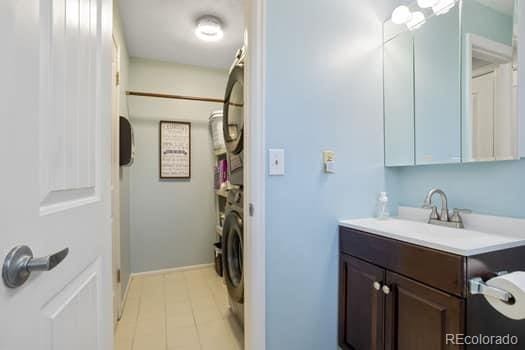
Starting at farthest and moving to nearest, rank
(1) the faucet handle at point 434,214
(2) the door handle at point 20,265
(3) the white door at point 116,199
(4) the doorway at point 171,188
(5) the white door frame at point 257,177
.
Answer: (4) the doorway at point 171,188, (3) the white door at point 116,199, (1) the faucet handle at point 434,214, (5) the white door frame at point 257,177, (2) the door handle at point 20,265

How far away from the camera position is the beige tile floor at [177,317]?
1.72 meters

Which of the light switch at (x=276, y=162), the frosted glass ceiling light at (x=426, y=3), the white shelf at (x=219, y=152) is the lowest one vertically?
the light switch at (x=276, y=162)

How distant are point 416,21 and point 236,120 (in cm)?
116

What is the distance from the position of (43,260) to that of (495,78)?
1.69 meters

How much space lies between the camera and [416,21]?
1450 millimetres

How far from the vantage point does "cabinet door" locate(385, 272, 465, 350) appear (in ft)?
2.97

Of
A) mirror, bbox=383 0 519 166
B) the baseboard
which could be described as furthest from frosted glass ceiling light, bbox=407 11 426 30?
the baseboard

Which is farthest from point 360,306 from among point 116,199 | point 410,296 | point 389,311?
point 116,199

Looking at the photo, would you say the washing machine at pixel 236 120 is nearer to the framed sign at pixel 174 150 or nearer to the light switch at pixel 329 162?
the light switch at pixel 329 162

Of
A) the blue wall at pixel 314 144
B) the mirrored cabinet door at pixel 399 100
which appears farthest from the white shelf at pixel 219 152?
the mirrored cabinet door at pixel 399 100

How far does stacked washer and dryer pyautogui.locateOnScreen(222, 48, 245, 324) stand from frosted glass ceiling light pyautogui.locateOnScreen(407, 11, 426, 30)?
3.14ft

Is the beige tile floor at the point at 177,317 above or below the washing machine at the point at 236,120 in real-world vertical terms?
below

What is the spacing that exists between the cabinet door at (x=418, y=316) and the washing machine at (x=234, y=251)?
34.6 inches

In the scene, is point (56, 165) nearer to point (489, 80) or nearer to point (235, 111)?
point (235, 111)
